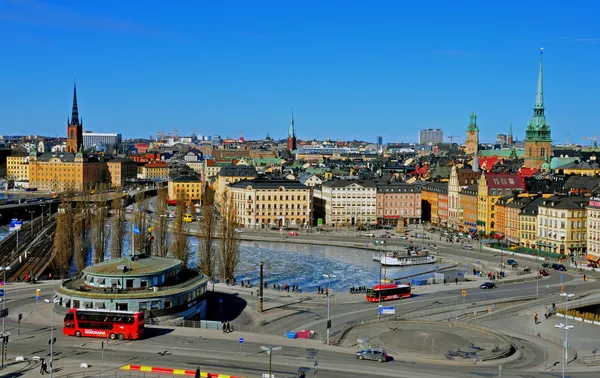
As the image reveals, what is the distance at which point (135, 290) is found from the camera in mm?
45062

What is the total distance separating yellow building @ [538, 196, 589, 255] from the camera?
89.1 meters

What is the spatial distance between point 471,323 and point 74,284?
963 inches

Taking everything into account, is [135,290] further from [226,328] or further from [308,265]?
[308,265]

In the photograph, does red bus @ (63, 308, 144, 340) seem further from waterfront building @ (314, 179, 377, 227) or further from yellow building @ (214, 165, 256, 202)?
yellow building @ (214, 165, 256, 202)

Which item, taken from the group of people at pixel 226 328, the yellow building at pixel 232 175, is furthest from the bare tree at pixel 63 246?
the yellow building at pixel 232 175

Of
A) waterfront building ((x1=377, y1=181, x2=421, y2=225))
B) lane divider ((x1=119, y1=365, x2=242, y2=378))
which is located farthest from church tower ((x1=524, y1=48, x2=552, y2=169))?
lane divider ((x1=119, y1=365, x2=242, y2=378))

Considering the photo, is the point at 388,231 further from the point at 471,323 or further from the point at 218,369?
the point at 218,369

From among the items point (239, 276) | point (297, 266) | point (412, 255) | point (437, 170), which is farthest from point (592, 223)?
point (437, 170)

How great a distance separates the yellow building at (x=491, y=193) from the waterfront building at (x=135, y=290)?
226 ft

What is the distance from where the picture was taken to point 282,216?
126 m

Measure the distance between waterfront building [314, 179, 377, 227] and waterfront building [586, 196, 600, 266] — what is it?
4644 cm

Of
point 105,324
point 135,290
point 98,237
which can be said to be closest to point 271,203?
point 98,237

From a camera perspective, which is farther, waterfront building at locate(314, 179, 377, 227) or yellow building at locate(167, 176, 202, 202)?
yellow building at locate(167, 176, 202, 202)

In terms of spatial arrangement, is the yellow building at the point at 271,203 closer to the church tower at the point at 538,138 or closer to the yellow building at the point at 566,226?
the yellow building at the point at 566,226
